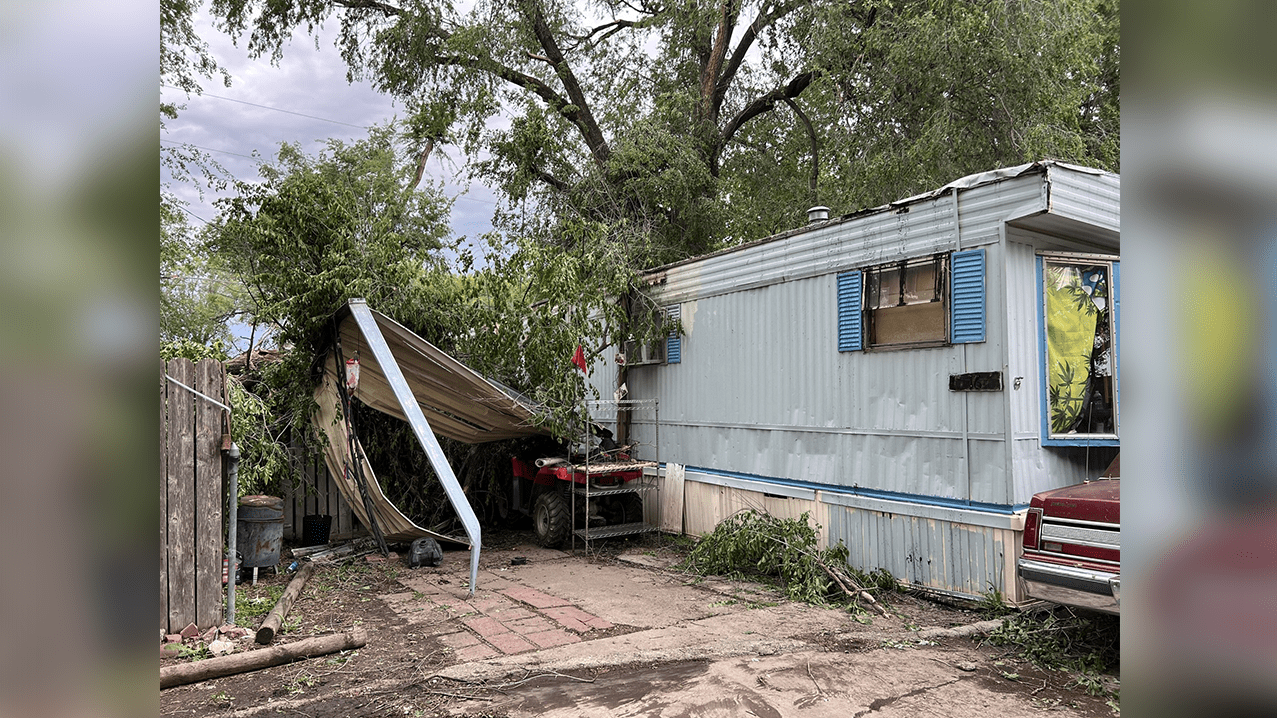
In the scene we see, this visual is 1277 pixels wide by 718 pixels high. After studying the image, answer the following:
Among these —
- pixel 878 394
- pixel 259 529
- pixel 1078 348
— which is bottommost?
pixel 259 529

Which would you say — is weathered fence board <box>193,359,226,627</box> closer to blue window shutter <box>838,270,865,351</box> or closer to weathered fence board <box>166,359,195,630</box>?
weathered fence board <box>166,359,195,630</box>

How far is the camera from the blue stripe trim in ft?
20.7

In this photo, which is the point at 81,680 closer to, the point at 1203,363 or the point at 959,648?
the point at 1203,363

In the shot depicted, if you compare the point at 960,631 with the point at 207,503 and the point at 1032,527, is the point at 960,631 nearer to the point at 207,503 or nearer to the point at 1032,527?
the point at 1032,527

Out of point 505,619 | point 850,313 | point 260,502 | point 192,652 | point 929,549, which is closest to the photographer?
point 192,652

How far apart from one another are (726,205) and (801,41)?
11.1 ft

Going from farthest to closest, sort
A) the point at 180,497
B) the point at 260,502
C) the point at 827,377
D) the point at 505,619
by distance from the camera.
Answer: the point at 827,377 < the point at 260,502 < the point at 505,619 < the point at 180,497

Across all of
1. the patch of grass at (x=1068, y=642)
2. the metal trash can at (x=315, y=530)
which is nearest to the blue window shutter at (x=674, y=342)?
the metal trash can at (x=315, y=530)

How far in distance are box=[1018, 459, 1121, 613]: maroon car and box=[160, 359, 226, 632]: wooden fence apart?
6.00 meters

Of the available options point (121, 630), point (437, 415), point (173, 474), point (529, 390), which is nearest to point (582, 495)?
point (529, 390)

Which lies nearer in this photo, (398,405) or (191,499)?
(191,499)

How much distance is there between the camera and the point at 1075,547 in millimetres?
5129

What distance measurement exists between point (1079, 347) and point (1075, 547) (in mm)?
2287

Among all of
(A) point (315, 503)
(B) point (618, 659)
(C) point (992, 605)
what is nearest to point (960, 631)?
(C) point (992, 605)
